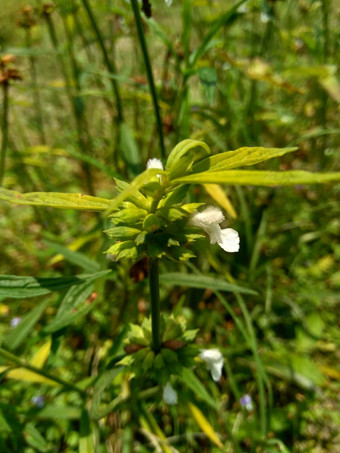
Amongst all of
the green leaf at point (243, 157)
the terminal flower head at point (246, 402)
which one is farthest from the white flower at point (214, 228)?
the terminal flower head at point (246, 402)

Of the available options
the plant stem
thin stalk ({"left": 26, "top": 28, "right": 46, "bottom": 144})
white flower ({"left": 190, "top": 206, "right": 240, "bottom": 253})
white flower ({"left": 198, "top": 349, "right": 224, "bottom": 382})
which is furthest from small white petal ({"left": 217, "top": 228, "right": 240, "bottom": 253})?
thin stalk ({"left": 26, "top": 28, "right": 46, "bottom": 144})

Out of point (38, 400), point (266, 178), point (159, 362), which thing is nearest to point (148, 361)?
point (159, 362)

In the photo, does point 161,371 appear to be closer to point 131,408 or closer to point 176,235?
point 176,235

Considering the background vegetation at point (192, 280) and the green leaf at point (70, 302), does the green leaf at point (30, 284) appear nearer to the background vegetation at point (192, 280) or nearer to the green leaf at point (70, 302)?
the background vegetation at point (192, 280)

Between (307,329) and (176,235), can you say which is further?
(307,329)

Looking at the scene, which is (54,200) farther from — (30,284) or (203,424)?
(203,424)

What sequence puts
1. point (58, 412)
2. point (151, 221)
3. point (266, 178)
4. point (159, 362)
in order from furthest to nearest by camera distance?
point (58, 412) → point (159, 362) → point (151, 221) → point (266, 178)

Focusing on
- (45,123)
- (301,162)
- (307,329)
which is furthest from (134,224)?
(45,123)

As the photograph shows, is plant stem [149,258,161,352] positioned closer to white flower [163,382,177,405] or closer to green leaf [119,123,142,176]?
white flower [163,382,177,405]
